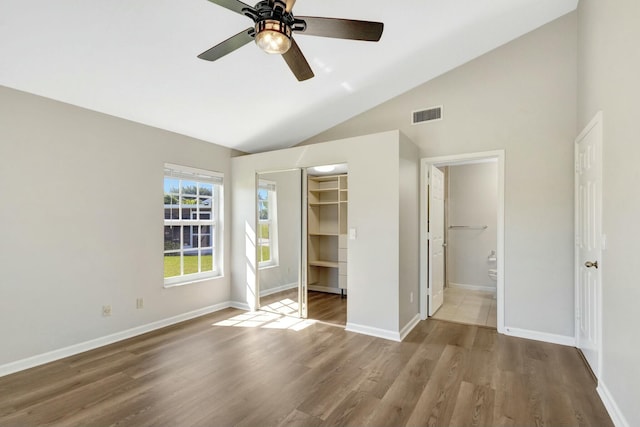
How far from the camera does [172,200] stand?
4.03m

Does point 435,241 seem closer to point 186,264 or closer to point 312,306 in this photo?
point 312,306

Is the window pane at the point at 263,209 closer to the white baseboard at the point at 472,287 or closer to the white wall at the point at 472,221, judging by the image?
the white wall at the point at 472,221

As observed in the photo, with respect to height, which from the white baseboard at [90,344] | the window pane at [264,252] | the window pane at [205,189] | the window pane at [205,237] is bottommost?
the white baseboard at [90,344]

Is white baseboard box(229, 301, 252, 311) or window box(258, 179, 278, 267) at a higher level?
window box(258, 179, 278, 267)

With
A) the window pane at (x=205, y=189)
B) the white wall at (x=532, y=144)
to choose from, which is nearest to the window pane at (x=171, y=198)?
the window pane at (x=205, y=189)

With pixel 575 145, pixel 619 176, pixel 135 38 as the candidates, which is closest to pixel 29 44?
pixel 135 38

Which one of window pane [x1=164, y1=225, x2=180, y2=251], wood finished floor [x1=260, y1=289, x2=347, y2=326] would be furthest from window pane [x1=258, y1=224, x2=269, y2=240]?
window pane [x1=164, y1=225, x2=180, y2=251]

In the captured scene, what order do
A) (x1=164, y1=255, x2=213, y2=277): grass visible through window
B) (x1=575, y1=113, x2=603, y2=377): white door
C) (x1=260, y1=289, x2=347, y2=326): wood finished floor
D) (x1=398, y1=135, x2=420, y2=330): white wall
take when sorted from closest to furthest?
(x1=575, y1=113, x2=603, y2=377): white door → (x1=398, y1=135, x2=420, y2=330): white wall → (x1=164, y1=255, x2=213, y2=277): grass visible through window → (x1=260, y1=289, x2=347, y2=326): wood finished floor

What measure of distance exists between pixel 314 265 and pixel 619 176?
138 inches

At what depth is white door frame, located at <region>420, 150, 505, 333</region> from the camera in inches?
143

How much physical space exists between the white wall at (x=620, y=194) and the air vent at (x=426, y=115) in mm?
1642

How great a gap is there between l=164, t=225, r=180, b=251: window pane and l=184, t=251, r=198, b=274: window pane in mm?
202

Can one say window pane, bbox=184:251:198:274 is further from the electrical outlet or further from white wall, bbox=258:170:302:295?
the electrical outlet

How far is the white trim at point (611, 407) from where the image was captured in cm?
192
